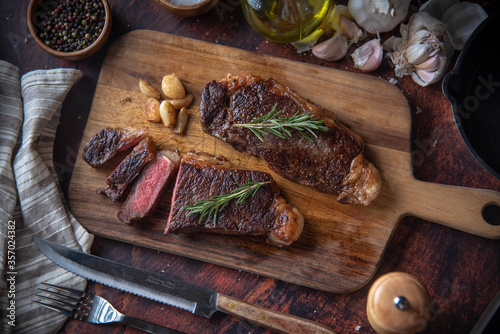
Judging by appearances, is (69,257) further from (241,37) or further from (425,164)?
(425,164)

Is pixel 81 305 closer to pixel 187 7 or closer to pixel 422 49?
pixel 187 7

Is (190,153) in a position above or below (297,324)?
above

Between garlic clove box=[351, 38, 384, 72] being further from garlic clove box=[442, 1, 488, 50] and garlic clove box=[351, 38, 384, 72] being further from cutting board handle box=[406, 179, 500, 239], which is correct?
cutting board handle box=[406, 179, 500, 239]

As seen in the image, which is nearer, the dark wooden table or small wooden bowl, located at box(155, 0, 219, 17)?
the dark wooden table

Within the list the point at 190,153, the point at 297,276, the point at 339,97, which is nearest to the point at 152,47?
the point at 190,153

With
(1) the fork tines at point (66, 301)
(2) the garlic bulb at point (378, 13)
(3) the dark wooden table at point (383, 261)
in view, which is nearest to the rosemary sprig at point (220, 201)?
(3) the dark wooden table at point (383, 261)

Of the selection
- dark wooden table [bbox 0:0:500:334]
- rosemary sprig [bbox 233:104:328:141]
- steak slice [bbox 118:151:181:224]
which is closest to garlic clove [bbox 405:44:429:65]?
dark wooden table [bbox 0:0:500:334]
